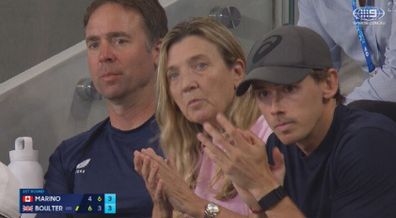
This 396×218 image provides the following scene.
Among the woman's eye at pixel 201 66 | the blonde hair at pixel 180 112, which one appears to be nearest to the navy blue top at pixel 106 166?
the blonde hair at pixel 180 112

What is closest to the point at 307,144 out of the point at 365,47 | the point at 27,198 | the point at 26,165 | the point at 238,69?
the point at 238,69

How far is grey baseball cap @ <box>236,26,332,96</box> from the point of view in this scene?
1328 millimetres

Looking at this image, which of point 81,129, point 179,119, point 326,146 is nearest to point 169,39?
point 179,119

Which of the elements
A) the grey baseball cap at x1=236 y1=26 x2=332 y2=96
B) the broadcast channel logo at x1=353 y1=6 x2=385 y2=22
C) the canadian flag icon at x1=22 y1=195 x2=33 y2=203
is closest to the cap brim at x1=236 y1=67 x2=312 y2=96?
the grey baseball cap at x1=236 y1=26 x2=332 y2=96

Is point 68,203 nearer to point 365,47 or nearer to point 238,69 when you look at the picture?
point 238,69

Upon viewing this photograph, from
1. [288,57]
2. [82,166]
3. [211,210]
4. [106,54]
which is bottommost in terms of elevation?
[211,210]

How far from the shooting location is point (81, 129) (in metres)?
2.24

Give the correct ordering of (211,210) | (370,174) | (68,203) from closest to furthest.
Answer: (370,174), (211,210), (68,203)

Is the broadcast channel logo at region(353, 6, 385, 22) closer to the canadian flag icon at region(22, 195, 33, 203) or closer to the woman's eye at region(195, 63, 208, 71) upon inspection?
the woman's eye at region(195, 63, 208, 71)

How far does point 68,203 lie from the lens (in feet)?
5.96

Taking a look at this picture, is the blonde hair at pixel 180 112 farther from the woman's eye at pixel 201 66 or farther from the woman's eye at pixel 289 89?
the woman's eye at pixel 289 89

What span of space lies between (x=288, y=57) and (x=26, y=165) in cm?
87

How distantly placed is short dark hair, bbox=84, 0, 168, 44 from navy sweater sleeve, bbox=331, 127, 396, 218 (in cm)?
72

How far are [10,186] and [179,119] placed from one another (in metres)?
0.41
